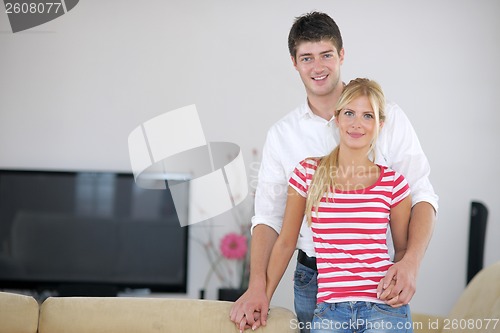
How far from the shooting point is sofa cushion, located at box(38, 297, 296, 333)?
229 cm

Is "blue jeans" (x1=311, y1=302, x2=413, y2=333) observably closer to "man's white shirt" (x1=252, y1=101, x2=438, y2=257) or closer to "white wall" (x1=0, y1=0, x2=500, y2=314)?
"man's white shirt" (x1=252, y1=101, x2=438, y2=257)

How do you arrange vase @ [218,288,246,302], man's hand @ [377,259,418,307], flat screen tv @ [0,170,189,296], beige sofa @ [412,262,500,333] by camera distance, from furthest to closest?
flat screen tv @ [0,170,189,296], vase @ [218,288,246,302], beige sofa @ [412,262,500,333], man's hand @ [377,259,418,307]

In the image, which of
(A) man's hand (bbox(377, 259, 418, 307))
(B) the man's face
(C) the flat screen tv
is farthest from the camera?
(C) the flat screen tv

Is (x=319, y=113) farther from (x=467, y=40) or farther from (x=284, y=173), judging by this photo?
(x=467, y=40)

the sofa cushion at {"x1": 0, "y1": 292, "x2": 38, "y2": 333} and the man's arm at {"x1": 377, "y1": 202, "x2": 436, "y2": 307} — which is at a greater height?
the man's arm at {"x1": 377, "y1": 202, "x2": 436, "y2": 307}

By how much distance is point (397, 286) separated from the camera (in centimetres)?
208

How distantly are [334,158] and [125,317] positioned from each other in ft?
2.45

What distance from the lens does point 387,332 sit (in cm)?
208

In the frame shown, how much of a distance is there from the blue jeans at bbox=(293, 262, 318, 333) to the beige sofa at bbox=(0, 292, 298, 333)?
160 millimetres

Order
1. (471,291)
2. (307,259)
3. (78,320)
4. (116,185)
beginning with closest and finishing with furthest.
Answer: (78,320)
(307,259)
(471,291)
(116,185)

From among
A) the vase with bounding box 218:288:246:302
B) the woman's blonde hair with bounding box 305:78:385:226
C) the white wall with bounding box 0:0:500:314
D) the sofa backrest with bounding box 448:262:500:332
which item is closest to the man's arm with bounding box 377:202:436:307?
the woman's blonde hair with bounding box 305:78:385:226

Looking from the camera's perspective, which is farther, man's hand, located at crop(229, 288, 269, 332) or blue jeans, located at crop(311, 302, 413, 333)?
man's hand, located at crop(229, 288, 269, 332)

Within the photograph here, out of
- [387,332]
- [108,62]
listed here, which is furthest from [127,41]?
[387,332]

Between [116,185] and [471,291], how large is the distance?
2.57m
